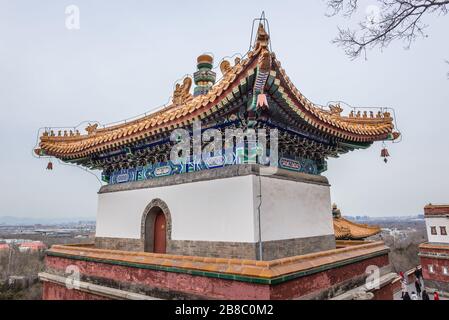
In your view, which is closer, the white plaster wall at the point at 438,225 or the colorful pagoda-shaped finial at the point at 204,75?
the colorful pagoda-shaped finial at the point at 204,75

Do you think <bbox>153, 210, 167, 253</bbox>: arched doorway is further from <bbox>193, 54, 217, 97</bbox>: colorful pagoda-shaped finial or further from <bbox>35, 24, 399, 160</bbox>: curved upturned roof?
<bbox>193, 54, 217, 97</bbox>: colorful pagoda-shaped finial

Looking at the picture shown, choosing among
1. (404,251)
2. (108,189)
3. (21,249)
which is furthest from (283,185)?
(21,249)

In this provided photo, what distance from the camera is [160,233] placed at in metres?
8.04

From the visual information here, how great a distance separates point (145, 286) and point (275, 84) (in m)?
5.22

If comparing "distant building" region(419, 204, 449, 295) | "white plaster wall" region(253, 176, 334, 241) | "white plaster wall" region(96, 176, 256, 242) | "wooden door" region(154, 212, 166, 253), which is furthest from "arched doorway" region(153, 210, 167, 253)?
"distant building" region(419, 204, 449, 295)

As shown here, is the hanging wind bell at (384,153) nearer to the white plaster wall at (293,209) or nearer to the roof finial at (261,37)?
the white plaster wall at (293,209)

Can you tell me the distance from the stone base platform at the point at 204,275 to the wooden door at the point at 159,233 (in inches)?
37.3

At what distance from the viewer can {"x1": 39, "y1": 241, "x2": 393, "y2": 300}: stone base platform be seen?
5.02 meters

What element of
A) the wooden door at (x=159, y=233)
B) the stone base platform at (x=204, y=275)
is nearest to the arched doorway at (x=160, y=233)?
the wooden door at (x=159, y=233)

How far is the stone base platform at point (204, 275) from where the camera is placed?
5.02m

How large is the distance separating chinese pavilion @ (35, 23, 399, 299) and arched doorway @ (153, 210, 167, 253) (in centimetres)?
3

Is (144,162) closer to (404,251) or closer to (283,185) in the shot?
(283,185)

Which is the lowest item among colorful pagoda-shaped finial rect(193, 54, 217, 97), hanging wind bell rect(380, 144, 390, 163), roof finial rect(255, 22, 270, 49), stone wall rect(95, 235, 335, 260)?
stone wall rect(95, 235, 335, 260)
